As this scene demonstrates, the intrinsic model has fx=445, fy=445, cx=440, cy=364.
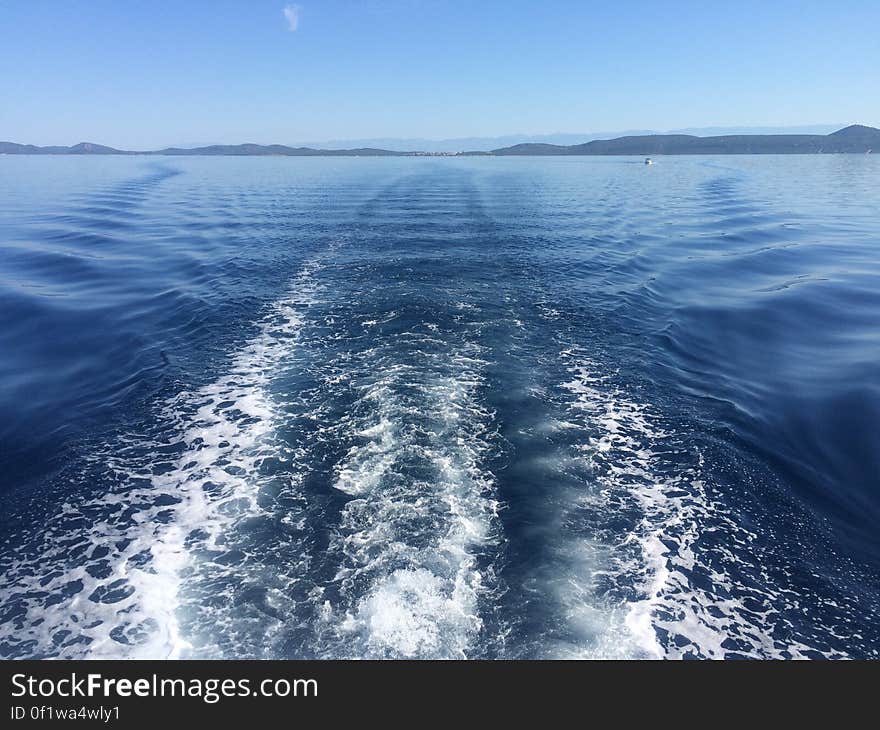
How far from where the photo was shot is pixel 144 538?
12102 mm

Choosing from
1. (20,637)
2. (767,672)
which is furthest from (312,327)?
(767,672)

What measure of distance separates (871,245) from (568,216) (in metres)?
29.4

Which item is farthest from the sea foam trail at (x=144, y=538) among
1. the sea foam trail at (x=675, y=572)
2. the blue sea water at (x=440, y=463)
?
the sea foam trail at (x=675, y=572)

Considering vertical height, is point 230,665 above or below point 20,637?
above

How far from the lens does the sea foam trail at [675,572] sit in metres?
9.56

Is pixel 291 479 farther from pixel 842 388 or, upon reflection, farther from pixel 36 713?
Result: pixel 842 388

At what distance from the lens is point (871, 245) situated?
1624 inches

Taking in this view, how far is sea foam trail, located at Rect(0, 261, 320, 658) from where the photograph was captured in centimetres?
971

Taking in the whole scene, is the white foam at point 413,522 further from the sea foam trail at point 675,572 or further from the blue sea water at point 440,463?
the sea foam trail at point 675,572

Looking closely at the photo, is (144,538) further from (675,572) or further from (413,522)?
(675,572)

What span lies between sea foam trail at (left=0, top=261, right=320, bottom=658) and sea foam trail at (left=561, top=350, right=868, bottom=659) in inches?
368

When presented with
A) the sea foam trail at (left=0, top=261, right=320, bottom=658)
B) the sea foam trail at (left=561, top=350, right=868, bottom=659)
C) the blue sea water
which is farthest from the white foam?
the sea foam trail at (left=0, top=261, right=320, bottom=658)

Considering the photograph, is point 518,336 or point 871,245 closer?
point 518,336

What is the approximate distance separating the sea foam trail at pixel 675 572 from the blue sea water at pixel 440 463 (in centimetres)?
6
